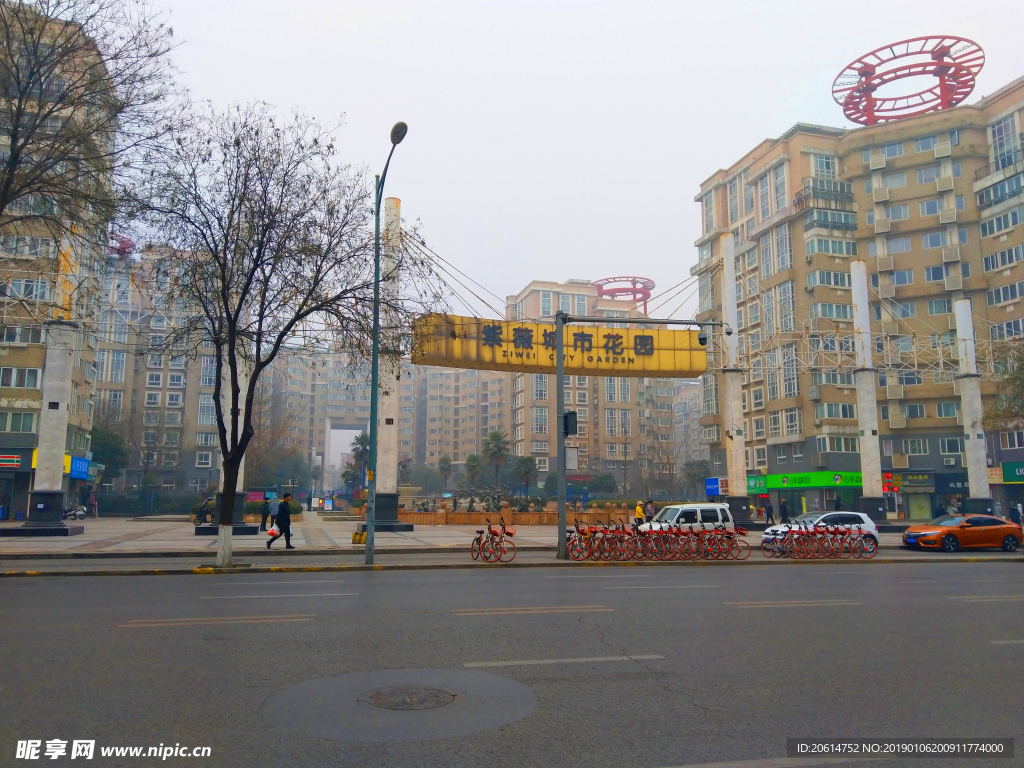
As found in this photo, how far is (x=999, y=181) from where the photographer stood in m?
57.0

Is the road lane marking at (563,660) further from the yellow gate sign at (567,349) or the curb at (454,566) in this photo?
the yellow gate sign at (567,349)

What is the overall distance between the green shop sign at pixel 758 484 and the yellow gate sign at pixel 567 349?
36.4 metres

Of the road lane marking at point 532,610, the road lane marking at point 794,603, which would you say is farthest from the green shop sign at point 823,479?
the road lane marking at point 532,610

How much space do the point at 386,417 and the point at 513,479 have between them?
76.3 m

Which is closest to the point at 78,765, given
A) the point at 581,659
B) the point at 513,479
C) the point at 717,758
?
the point at 717,758

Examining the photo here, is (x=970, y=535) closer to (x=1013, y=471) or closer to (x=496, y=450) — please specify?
(x=1013, y=471)

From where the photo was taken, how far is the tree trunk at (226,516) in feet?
58.3

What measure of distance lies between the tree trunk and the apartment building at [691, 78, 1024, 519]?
149 ft

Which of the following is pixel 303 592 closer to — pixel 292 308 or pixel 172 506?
pixel 292 308

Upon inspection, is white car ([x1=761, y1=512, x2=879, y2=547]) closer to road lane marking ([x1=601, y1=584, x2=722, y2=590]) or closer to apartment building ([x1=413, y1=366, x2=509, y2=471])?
road lane marking ([x1=601, y1=584, x2=722, y2=590])

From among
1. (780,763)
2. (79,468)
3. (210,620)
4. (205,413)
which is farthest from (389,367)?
(205,413)

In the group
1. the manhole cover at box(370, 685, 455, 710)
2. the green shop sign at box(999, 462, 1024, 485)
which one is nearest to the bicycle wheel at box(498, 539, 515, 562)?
the manhole cover at box(370, 685, 455, 710)

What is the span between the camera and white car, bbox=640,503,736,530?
23672 millimetres

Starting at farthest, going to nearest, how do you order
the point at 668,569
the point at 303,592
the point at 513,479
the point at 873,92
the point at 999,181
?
the point at 513,479 < the point at 873,92 < the point at 999,181 < the point at 668,569 < the point at 303,592
